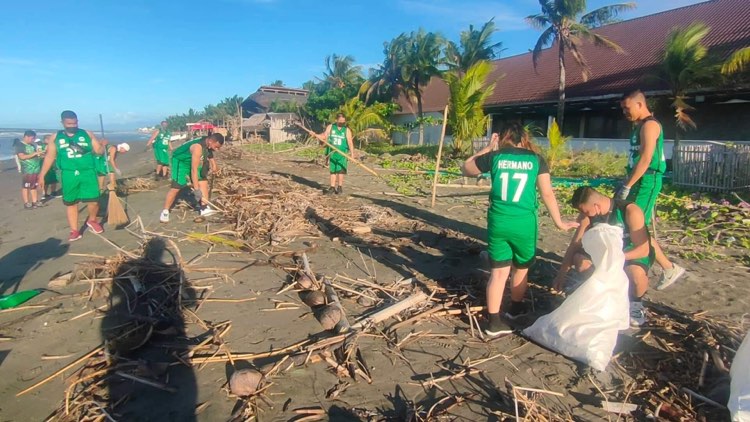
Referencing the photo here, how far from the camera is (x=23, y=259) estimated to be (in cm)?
612

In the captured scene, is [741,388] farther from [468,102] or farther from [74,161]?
[468,102]

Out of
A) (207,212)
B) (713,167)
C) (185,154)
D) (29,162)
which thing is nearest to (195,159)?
(185,154)

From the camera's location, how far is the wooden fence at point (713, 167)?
992cm

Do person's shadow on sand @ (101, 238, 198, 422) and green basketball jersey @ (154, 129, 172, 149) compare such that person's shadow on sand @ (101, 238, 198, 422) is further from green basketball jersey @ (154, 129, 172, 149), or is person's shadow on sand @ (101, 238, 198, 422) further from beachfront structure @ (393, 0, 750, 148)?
beachfront structure @ (393, 0, 750, 148)

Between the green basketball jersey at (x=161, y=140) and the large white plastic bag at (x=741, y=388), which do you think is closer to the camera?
the large white plastic bag at (x=741, y=388)

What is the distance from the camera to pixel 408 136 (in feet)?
101

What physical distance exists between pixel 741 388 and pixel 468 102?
1608cm

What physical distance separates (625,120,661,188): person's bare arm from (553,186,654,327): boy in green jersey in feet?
1.69

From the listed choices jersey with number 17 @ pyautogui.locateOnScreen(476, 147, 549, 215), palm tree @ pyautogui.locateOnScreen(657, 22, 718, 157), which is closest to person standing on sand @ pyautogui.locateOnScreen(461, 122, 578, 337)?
jersey with number 17 @ pyautogui.locateOnScreen(476, 147, 549, 215)

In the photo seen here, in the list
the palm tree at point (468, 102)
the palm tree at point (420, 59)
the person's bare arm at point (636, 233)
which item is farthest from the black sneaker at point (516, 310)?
the palm tree at point (420, 59)

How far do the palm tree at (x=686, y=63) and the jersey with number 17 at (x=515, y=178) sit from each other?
12.7m

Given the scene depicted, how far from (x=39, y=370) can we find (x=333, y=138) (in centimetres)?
742

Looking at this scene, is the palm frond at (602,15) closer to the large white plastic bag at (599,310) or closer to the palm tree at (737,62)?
the palm tree at (737,62)

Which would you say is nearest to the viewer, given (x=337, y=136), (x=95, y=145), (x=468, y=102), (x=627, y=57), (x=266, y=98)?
(x=95, y=145)
